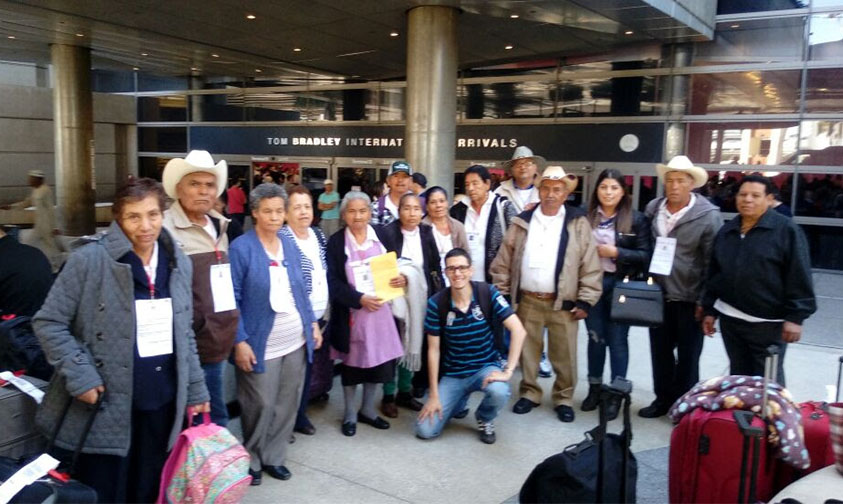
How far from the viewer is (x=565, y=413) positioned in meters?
4.65

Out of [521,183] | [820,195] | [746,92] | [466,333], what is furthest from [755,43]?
[466,333]

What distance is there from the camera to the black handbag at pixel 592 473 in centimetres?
257

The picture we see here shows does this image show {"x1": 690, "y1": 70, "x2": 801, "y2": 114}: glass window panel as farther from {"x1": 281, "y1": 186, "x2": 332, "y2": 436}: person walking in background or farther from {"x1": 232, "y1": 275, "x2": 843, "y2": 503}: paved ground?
{"x1": 281, "y1": 186, "x2": 332, "y2": 436}: person walking in background

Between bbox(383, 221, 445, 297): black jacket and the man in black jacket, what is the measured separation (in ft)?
6.48

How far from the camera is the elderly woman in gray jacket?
2.57 meters

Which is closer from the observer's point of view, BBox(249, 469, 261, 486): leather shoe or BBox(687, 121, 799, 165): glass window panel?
BBox(249, 469, 261, 486): leather shoe

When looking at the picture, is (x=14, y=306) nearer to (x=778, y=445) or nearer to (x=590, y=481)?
(x=590, y=481)

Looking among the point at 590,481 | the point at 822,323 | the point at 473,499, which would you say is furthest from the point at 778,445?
the point at 822,323

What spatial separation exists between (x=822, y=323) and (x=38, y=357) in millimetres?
8846

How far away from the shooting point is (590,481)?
2.67 meters

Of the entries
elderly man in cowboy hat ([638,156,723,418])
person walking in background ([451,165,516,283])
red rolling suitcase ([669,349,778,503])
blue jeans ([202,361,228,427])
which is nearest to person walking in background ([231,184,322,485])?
blue jeans ([202,361,228,427])

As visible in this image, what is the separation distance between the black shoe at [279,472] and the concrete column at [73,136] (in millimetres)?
16949

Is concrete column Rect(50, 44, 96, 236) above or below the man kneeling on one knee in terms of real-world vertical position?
above

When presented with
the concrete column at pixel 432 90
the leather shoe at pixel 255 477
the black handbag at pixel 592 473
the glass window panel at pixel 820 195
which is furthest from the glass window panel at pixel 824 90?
the leather shoe at pixel 255 477
